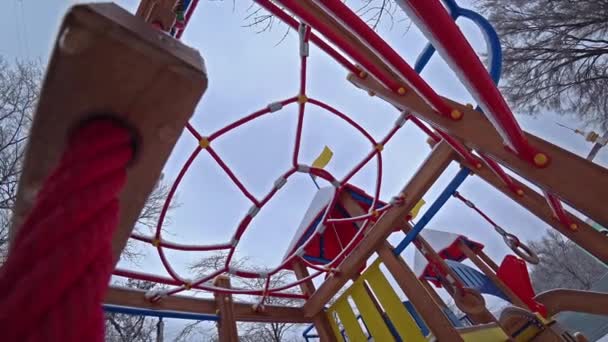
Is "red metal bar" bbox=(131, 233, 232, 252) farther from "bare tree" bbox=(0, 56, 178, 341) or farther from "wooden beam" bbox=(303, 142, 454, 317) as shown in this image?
"bare tree" bbox=(0, 56, 178, 341)

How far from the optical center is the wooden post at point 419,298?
1.46 m

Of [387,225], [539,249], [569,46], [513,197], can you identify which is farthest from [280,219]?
[539,249]

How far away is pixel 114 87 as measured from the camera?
0.82ft

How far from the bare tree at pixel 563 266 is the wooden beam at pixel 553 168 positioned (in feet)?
41.3

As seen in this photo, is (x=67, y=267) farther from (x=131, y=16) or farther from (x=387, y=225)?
(x=387, y=225)

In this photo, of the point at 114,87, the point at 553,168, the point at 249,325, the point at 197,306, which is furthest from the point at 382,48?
the point at 249,325

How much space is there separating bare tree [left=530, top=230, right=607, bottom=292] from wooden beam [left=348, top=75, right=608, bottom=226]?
12.6 meters

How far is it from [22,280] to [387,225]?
1.70 meters

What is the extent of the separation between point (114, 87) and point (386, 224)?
1646 millimetres

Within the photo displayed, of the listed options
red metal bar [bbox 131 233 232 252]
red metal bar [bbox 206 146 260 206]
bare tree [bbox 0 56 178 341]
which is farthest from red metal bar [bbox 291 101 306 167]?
bare tree [bbox 0 56 178 341]

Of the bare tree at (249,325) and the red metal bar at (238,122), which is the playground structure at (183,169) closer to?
the red metal bar at (238,122)

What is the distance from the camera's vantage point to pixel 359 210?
2150mm

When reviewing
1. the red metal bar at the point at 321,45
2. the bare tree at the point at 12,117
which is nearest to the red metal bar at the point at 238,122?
the red metal bar at the point at 321,45

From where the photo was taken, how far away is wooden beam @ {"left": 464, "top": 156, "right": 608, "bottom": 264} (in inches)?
56.7
